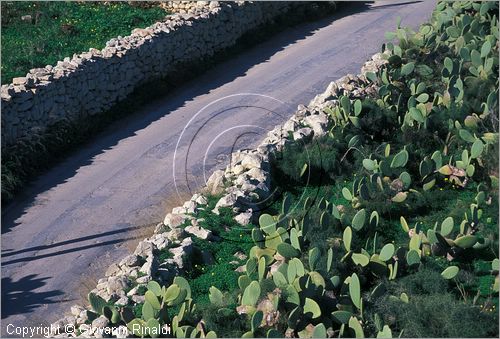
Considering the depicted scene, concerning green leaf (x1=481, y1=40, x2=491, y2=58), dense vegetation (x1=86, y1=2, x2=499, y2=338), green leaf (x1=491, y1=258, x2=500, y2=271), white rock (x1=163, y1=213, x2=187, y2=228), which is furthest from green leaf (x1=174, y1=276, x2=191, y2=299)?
green leaf (x1=481, y1=40, x2=491, y2=58)

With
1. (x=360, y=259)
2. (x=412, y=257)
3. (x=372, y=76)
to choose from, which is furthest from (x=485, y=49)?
(x=360, y=259)

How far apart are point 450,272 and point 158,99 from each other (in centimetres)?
973

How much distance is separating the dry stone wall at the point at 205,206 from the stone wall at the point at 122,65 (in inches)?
149

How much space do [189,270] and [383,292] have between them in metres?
2.85

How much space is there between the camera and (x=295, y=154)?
52.2ft

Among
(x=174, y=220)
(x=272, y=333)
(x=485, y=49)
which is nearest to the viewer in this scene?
(x=272, y=333)

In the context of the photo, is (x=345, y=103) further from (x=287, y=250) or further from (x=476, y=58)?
(x=287, y=250)

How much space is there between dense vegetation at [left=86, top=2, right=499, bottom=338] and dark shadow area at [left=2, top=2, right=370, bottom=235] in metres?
3.48

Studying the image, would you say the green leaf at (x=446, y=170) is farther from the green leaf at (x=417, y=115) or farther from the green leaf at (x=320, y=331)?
the green leaf at (x=320, y=331)

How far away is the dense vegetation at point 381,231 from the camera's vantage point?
11094 mm

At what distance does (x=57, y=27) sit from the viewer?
21.6 metres

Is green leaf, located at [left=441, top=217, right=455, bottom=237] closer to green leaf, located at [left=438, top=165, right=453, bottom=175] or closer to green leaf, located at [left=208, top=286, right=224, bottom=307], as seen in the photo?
green leaf, located at [left=438, top=165, right=453, bottom=175]

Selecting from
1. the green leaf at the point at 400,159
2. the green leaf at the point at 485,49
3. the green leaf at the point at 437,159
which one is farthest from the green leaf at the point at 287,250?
the green leaf at the point at 485,49

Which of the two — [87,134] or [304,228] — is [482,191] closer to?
[304,228]
